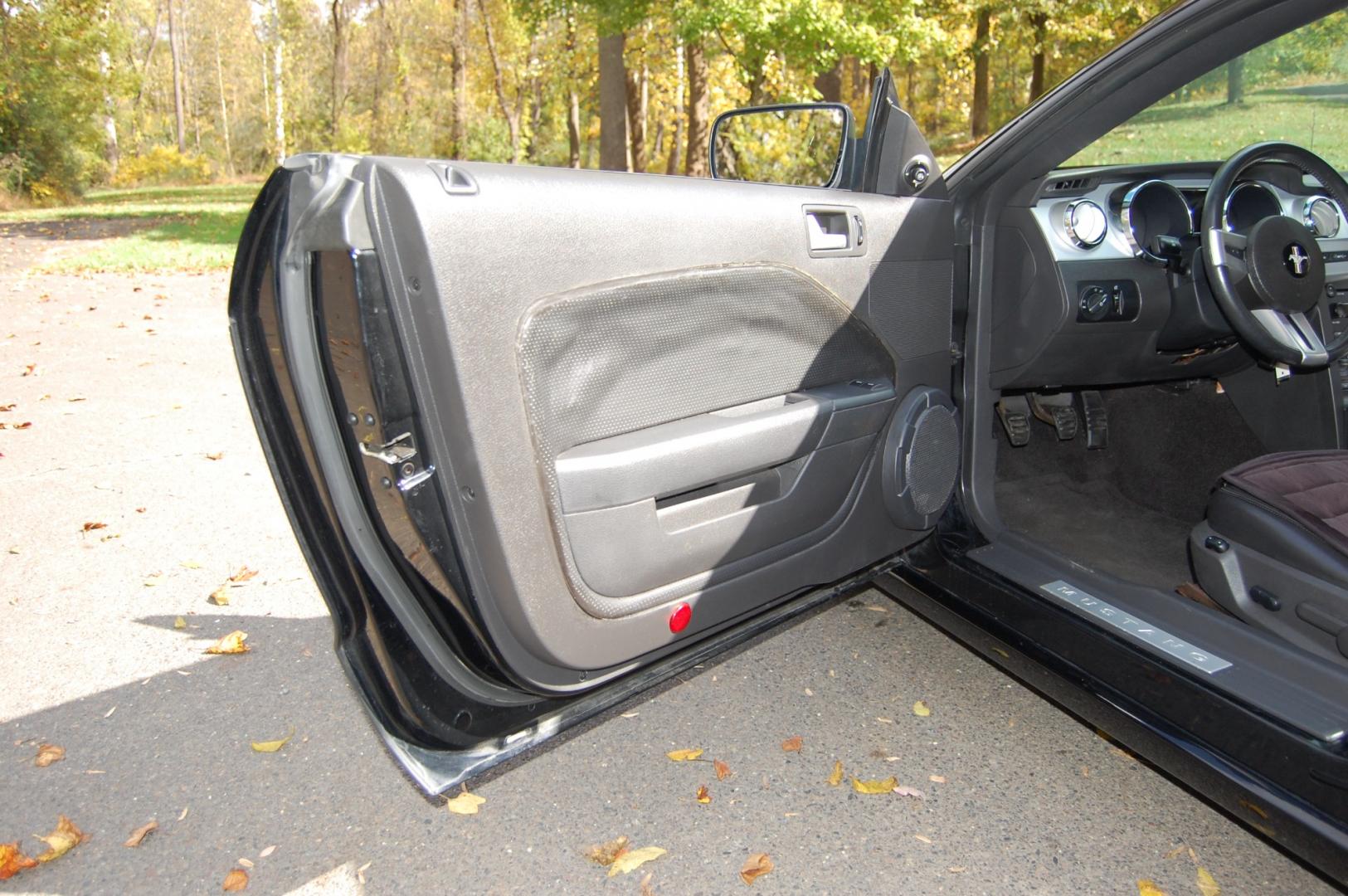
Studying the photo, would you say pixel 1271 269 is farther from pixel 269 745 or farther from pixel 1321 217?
pixel 269 745

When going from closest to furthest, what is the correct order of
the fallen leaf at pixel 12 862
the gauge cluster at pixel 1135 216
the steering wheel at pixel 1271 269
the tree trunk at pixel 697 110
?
the fallen leaf at pixel 12 862 < the steering wheel at pixel 1271 269 < the gauge cluster at pixel 1135 216 < the tree trunk at pixel 697 110

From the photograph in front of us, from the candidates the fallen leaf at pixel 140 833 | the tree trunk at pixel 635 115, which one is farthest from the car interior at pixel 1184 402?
the tree trunk at pixel 635 115

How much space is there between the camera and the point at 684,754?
2.61 metres

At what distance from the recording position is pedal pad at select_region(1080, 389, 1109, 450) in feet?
11.7

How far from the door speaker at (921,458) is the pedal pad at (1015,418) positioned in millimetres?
1128

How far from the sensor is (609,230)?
1739 mm

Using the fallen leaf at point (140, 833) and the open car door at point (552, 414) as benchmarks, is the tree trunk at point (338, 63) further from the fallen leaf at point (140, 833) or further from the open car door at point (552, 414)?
the open car door at point (552, 414)

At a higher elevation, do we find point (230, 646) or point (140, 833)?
point (230, 646)

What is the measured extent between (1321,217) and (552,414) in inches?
108

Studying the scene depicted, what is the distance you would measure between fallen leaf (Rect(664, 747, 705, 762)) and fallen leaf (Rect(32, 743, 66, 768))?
158cm

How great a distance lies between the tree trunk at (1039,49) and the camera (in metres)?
17.3

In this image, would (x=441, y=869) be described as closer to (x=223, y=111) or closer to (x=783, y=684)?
(x=783, y=684)

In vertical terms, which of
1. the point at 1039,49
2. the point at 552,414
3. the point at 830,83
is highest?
the point at 1039,49

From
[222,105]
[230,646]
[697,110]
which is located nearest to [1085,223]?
[230,646]
